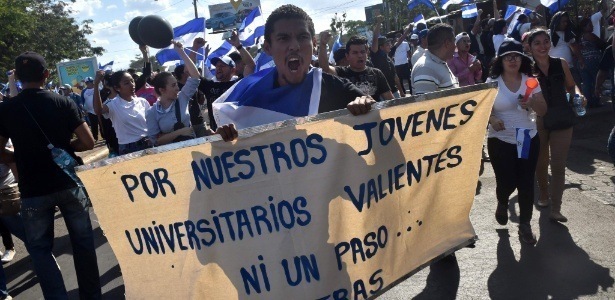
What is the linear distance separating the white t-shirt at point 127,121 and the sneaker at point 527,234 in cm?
369

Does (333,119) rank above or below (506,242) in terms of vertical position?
above

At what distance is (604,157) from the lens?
24.4 ft

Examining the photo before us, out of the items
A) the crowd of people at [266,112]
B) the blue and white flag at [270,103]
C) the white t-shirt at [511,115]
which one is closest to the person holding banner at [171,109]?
the crowd of people at [266,112]

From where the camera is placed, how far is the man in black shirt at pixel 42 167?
4047 millimetres

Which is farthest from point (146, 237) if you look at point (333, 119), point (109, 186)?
point (333, 119)

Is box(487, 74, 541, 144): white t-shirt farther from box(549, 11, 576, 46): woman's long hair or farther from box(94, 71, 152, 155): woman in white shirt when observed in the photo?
box(549, 11, 576, 46): woman's long hair

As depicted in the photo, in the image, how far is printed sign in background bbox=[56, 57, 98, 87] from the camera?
27969 millimetres

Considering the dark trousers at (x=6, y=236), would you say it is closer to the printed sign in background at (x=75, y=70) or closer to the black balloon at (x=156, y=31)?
the black balloon at (x=156, y=31)

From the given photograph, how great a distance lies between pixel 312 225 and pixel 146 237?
859 millimetres

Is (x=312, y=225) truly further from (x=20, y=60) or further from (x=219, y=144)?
→ (x=20, y=60)

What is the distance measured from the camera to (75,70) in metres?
28.3

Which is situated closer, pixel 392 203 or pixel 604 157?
pixel 392 203

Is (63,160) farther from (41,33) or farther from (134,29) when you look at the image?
(41,33)

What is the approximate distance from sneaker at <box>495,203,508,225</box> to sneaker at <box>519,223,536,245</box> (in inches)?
11.4
